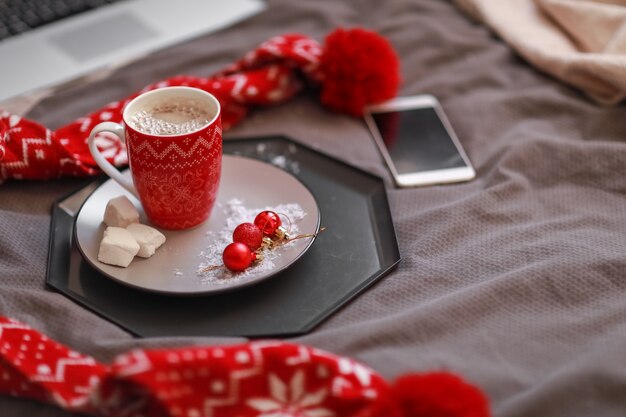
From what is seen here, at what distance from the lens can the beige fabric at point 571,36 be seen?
928 millimetres

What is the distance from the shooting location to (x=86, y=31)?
109cm

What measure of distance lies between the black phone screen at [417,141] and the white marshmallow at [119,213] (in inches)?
13.3

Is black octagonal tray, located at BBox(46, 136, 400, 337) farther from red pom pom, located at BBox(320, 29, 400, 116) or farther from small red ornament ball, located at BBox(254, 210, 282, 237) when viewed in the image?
red pom pom, located at BBox(320, 29, 400, 116)

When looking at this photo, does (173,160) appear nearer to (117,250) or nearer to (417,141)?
(117,250)

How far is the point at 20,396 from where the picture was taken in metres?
0.57

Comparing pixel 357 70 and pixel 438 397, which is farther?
pixel 357 70

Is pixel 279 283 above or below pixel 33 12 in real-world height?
below

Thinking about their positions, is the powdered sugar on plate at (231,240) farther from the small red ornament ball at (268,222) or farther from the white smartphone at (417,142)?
the white smartphone at (417,142)

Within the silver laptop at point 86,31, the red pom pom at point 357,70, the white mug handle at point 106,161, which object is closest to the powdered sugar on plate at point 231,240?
the white mug handle at point 106,161

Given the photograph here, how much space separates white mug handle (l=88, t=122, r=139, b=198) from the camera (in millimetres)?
708

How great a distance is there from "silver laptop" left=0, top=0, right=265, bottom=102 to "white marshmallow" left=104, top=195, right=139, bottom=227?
1.14ft

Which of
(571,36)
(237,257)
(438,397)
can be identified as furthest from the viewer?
(571,36)

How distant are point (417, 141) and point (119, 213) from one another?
411 mm

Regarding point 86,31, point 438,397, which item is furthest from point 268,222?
point 86,31
